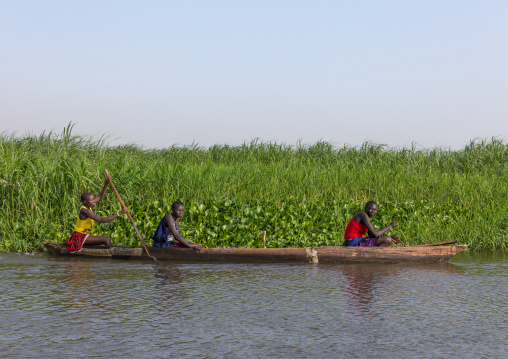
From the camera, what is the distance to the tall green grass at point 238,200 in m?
12.0

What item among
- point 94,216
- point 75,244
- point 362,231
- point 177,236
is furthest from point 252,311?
point 75,244

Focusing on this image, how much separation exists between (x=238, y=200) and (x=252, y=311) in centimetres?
678

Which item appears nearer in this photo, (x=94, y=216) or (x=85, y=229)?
(x=94, y=216)

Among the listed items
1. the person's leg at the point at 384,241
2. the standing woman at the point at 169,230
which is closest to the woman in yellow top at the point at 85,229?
the standing woman at the point at 169,230

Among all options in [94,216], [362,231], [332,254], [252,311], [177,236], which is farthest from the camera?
[362,231]

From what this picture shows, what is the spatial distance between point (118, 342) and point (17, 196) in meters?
8.80

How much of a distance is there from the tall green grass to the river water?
2717 millimetres

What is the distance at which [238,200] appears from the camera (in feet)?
41.5

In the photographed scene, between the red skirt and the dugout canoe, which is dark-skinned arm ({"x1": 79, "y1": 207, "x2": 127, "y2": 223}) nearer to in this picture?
the red skirt

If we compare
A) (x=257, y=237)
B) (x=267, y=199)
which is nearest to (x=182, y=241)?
(x=257, y=237)

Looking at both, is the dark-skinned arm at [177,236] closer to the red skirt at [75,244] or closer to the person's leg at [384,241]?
the red skirt at [75,244]

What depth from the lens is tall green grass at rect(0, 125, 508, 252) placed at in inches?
472

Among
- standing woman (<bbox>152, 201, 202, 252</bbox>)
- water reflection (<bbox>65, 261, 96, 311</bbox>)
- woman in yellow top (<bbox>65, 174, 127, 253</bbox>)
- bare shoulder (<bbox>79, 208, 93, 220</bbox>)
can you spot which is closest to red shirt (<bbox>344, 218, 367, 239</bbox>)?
standing woman (<bbox>152, 201, 202, 252</bbox>)

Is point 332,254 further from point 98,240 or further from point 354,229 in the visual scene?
point 98,240
